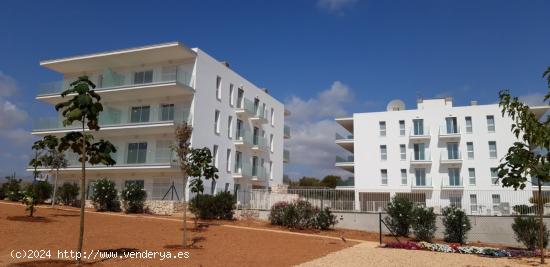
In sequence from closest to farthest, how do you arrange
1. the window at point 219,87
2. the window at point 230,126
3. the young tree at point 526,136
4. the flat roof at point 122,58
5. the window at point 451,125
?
the young tree at point 526,136 < the flat roof at point 122,58 < the window at point 219,87 < the window at point 230,126 < the window at point 451,125

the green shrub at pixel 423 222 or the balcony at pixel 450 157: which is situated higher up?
the balcony at pixel 450 157

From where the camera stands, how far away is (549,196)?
3762 cm

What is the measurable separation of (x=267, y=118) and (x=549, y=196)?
1077 inches

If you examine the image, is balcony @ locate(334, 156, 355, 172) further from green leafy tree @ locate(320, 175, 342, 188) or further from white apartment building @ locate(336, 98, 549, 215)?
green leafy tree @ locate(320, 175, 342, 188)

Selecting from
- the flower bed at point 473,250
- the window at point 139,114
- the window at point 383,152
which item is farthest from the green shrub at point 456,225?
→ the window at point 383,152

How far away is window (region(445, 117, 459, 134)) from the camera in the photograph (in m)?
50.9

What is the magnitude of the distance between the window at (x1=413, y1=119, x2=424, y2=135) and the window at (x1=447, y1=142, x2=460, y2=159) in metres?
3.27

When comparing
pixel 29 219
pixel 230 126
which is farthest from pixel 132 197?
pixel 230 126

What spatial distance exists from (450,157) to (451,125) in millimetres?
3525

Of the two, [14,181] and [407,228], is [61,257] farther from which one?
[14,181]

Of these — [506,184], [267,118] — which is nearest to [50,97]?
[267,118]

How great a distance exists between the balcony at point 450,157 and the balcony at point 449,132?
5.77 ft

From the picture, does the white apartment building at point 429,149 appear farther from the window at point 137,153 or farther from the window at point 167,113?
the window at point 137,153

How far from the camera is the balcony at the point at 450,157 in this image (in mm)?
50094
